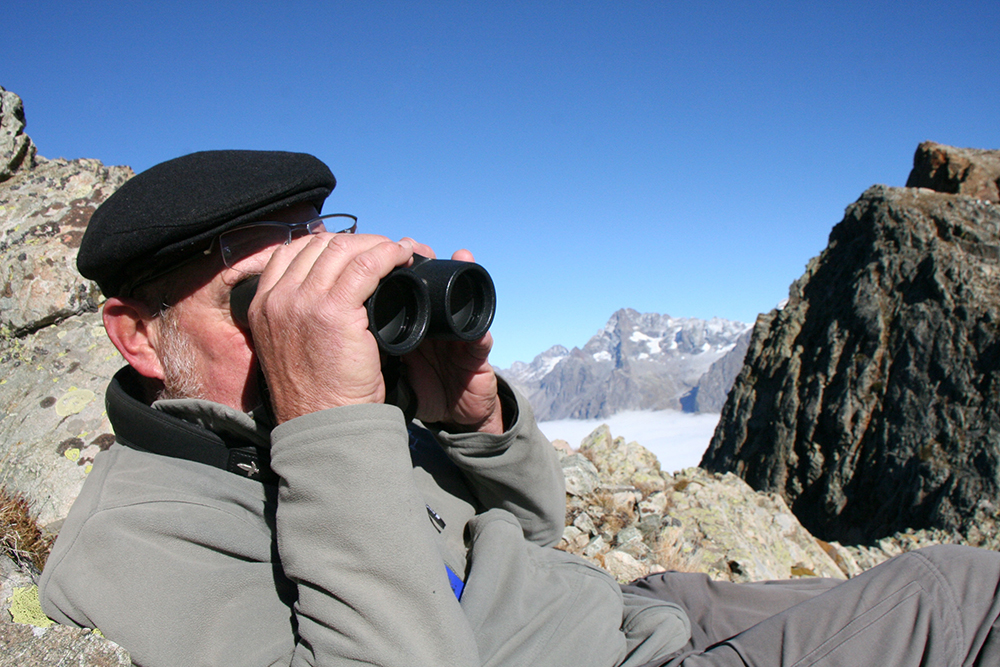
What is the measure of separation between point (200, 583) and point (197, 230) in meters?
1.03

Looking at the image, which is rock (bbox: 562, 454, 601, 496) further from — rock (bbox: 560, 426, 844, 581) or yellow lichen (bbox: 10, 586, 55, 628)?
yellow lichen (bbox: 10, 586, 55, 628)

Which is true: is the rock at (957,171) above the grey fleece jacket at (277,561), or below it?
above

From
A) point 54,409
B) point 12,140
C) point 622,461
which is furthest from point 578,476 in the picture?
point 12,140

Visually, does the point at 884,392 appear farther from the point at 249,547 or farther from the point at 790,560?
the point at 249,547

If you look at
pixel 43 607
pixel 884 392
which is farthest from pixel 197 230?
pixel 884 392

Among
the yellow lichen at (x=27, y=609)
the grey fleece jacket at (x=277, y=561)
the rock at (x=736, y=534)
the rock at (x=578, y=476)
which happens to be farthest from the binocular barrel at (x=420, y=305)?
the rock at (x=736, y=534)

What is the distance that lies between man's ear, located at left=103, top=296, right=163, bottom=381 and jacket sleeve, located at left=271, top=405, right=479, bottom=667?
778 millimetres

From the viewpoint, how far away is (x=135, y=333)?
199 centimetres

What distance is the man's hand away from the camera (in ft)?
4.95

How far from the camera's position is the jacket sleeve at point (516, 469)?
2.43 metres

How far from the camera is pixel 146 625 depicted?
4.73ft

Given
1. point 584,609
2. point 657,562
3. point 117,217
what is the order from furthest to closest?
1. point 657,562
2. point 584,609
3. point 117,217

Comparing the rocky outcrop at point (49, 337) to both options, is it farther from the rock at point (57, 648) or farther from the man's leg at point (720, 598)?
the man's leg at point (720, 598)

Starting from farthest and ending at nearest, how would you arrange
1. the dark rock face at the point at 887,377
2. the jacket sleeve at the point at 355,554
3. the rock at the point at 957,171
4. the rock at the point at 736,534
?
the rock at the point at 957,171
the dark rock face at the point at 887,377
the rock at the point at 736,534
the jacket sleeve at the point at 355,554
